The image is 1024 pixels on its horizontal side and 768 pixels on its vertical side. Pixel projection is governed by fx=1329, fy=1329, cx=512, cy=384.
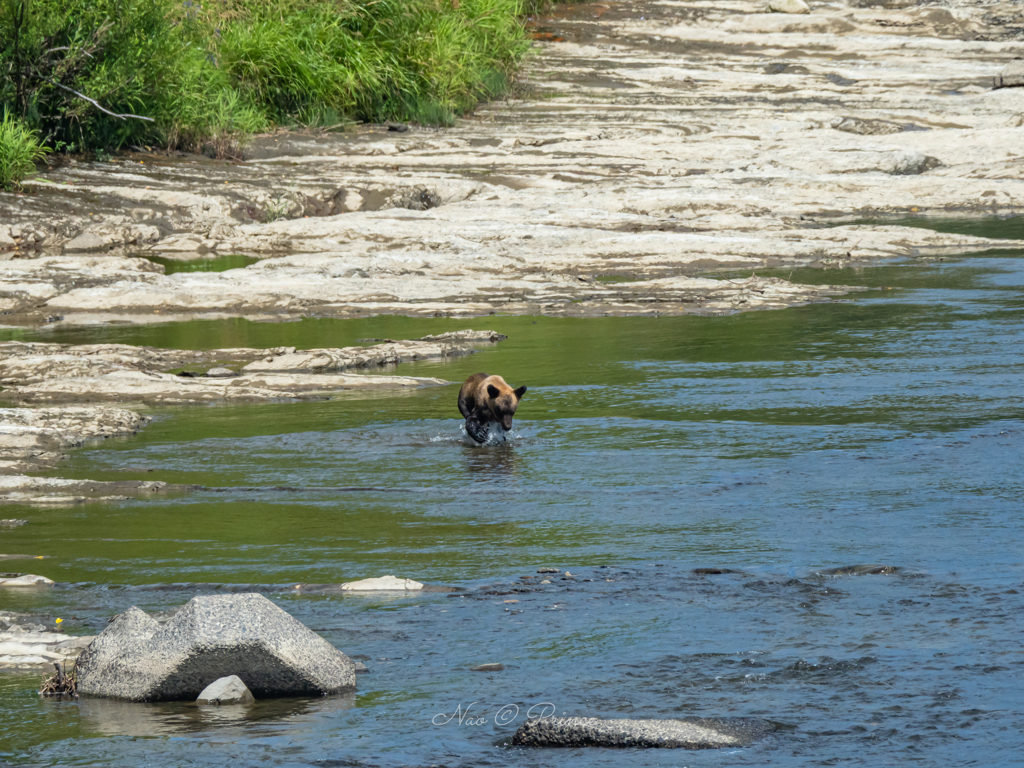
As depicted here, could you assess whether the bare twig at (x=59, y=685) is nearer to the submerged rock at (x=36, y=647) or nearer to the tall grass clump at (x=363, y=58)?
the submerged rock at (x=36, y=647)

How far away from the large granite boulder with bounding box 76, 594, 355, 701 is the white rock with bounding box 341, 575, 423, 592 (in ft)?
3.97

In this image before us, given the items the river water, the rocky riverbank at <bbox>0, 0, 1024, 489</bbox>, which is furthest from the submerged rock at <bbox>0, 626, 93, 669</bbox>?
the rocky riverbank at <bbox>0, 0, 1024, 489</bbox>

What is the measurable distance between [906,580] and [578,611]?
151 cm

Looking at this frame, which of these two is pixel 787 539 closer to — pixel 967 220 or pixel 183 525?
pixel 183 525

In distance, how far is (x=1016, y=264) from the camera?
1736 centimetres

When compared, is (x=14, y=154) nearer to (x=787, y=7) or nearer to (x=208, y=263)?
(x=208, y=263)

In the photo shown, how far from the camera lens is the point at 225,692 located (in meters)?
4.75

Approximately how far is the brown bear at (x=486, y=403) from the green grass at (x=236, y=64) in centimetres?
1438

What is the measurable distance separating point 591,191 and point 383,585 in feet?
53.5

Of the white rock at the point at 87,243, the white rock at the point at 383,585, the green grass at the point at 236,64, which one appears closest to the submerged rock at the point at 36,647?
the white rock at the point at 383,585

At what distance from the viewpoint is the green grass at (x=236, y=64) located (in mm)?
21609

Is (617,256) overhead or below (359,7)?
below

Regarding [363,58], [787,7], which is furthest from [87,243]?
[787,7]

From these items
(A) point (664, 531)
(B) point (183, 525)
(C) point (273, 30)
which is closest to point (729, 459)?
(A) point (664, 531)
